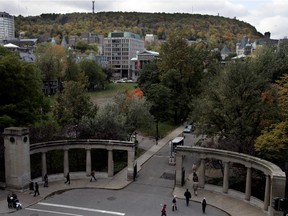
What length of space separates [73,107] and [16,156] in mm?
16593

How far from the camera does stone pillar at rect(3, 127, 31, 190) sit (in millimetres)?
30875

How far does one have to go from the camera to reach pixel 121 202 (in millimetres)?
29828

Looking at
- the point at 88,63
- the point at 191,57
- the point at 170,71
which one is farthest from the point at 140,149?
the point at 88,63

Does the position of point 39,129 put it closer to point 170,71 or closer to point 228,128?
point 228,128

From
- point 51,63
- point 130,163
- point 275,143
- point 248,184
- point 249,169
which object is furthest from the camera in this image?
point 51,63

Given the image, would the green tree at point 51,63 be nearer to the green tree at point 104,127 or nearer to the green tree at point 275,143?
the green tree at point 104,127

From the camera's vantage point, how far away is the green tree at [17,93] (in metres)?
36.0

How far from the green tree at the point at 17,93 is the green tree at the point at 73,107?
6.86 meters

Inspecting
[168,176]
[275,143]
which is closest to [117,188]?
[168,176]

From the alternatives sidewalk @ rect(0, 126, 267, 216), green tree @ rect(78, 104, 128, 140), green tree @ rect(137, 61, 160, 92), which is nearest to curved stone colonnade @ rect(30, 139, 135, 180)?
sidewalk @ rect(0, 126, 267, 216)

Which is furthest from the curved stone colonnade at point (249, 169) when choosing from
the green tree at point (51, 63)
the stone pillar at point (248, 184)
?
the green tree at point (51, 63)

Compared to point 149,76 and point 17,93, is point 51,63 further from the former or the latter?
point 17,93

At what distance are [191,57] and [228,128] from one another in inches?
1406

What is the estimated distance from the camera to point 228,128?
36969 mm
